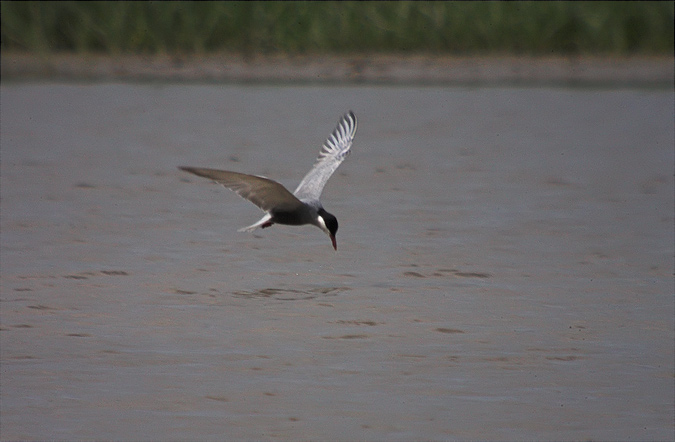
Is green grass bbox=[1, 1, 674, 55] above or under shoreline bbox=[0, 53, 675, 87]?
above

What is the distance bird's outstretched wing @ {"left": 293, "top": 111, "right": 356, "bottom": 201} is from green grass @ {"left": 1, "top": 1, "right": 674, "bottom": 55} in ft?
38.3

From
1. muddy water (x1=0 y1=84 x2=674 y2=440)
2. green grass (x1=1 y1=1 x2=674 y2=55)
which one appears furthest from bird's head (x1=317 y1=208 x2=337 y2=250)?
green grass (x1=1 y1=1 x2=674 y2=55)

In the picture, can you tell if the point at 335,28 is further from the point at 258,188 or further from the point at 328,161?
the point at 258,188

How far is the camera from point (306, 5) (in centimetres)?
2161

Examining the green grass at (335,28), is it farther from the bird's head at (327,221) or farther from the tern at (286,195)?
the bird's head at (327,221)

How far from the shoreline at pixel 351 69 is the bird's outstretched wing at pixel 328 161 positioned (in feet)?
35.4

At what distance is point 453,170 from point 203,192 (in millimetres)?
2321

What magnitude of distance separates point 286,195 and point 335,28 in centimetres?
1401

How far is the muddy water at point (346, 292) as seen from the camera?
208 inches

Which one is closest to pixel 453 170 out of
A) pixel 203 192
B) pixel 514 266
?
pixel 203 192

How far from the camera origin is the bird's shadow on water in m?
7.29

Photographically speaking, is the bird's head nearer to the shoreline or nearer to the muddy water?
the muddy water

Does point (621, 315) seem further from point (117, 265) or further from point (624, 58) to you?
point (624, 58)

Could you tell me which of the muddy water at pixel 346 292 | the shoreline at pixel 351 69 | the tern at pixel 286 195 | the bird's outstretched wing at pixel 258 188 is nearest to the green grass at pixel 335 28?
the shoreline at pixel 351 69
